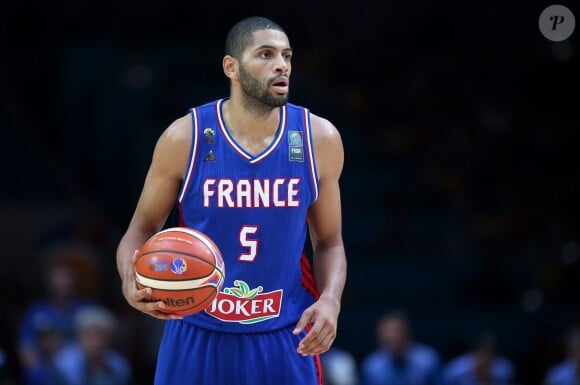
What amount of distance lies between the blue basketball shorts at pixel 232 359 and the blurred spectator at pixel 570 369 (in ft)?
19.5

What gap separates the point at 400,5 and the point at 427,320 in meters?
4.92

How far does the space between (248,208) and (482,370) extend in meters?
6.19

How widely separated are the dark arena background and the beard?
6797 millimetres

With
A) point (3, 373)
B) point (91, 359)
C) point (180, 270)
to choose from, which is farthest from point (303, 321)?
point (91, 359)

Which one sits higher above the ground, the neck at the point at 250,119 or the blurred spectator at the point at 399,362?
the neck at the point at 250,119

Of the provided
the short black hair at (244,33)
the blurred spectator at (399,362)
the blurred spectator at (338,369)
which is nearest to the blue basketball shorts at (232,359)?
the short black hair at (244,33)

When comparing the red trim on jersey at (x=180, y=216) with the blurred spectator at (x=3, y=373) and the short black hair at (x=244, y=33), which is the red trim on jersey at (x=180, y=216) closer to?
the short black hair at (x=244, y=33)

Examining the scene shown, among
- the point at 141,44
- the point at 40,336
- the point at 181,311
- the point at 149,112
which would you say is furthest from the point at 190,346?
the point at 141,44

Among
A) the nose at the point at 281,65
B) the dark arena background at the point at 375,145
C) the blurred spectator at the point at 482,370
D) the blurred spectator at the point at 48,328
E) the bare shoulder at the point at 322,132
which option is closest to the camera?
the nose at the point at 281,65

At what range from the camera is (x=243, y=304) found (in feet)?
16.2

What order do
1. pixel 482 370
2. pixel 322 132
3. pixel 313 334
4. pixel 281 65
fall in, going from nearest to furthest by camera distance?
1. pixel 313 334
2. pixel 281 65
3. pixel 322 132
4. pixel 482 370

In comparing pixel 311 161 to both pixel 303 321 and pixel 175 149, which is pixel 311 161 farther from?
pixel 303 321

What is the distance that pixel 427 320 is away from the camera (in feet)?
39.5

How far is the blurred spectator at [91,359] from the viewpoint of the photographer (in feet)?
32.1
